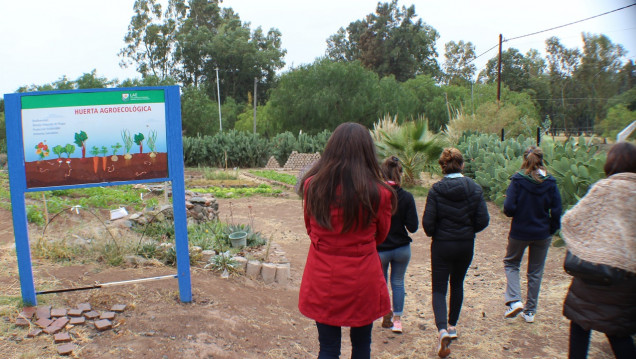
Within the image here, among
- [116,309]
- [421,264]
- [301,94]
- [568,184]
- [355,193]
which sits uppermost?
[301,94]

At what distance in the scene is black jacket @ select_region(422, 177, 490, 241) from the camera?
3.43 metres

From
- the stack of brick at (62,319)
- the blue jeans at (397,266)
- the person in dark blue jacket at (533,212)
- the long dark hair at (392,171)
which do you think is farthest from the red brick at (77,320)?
the person in dark blue jacket at (533,212)

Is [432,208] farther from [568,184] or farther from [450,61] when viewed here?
[450,61]

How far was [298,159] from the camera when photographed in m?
23.3

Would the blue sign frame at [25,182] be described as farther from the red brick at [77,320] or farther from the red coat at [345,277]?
the red coat at [345,277]

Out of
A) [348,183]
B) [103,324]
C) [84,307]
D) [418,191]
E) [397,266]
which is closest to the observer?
[348,183]

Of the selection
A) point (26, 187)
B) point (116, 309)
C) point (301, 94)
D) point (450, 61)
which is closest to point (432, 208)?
point (116, 309)

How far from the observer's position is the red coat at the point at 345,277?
7.56 ft

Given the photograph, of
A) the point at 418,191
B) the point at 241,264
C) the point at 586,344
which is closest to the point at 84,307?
the point at 241,264

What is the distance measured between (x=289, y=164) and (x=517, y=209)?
19.4 m

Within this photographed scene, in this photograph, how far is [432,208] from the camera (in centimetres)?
349

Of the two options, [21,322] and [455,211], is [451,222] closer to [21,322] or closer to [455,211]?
[455,211]

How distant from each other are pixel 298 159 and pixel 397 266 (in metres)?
19.7

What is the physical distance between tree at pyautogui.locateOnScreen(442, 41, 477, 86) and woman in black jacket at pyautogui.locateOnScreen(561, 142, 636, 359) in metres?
65.9
